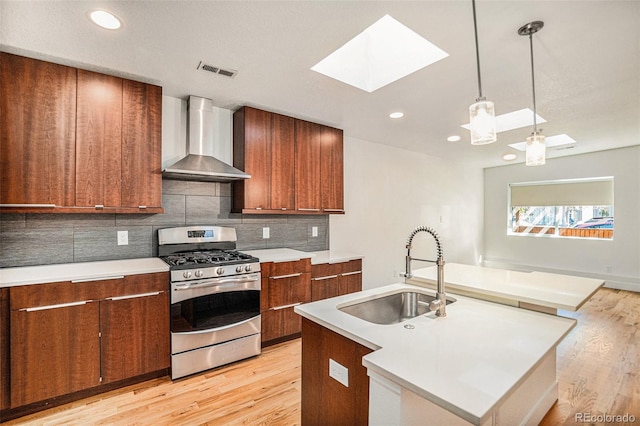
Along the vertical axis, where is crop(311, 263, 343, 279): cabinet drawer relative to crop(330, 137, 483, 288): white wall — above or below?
below

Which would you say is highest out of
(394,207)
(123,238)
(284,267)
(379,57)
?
(379,57)

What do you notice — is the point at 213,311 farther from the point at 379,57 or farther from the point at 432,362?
the point at 379,57

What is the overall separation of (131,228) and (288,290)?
1.57 meters

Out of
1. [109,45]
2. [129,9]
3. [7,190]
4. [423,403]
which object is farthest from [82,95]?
[423,403]

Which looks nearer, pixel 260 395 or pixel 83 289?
pixel 83 289

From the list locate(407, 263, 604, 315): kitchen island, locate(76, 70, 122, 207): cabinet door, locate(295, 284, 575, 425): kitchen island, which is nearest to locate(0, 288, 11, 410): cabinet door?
locate(76, 70, 122, 207): cabinet door

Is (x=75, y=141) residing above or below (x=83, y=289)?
above

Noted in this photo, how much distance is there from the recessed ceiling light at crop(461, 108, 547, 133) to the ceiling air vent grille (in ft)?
9.34

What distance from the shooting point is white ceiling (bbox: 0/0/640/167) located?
1.66 m

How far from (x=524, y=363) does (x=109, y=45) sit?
2.81 metres

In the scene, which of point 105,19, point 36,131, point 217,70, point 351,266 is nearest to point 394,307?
point 351,266

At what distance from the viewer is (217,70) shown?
238 cm

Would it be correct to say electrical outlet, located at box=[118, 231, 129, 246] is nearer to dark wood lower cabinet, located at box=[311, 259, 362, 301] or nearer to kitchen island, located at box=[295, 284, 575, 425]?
dark wood lower cabinet, located at box=[311, 259, 362, 301]

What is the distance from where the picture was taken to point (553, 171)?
6.08m
